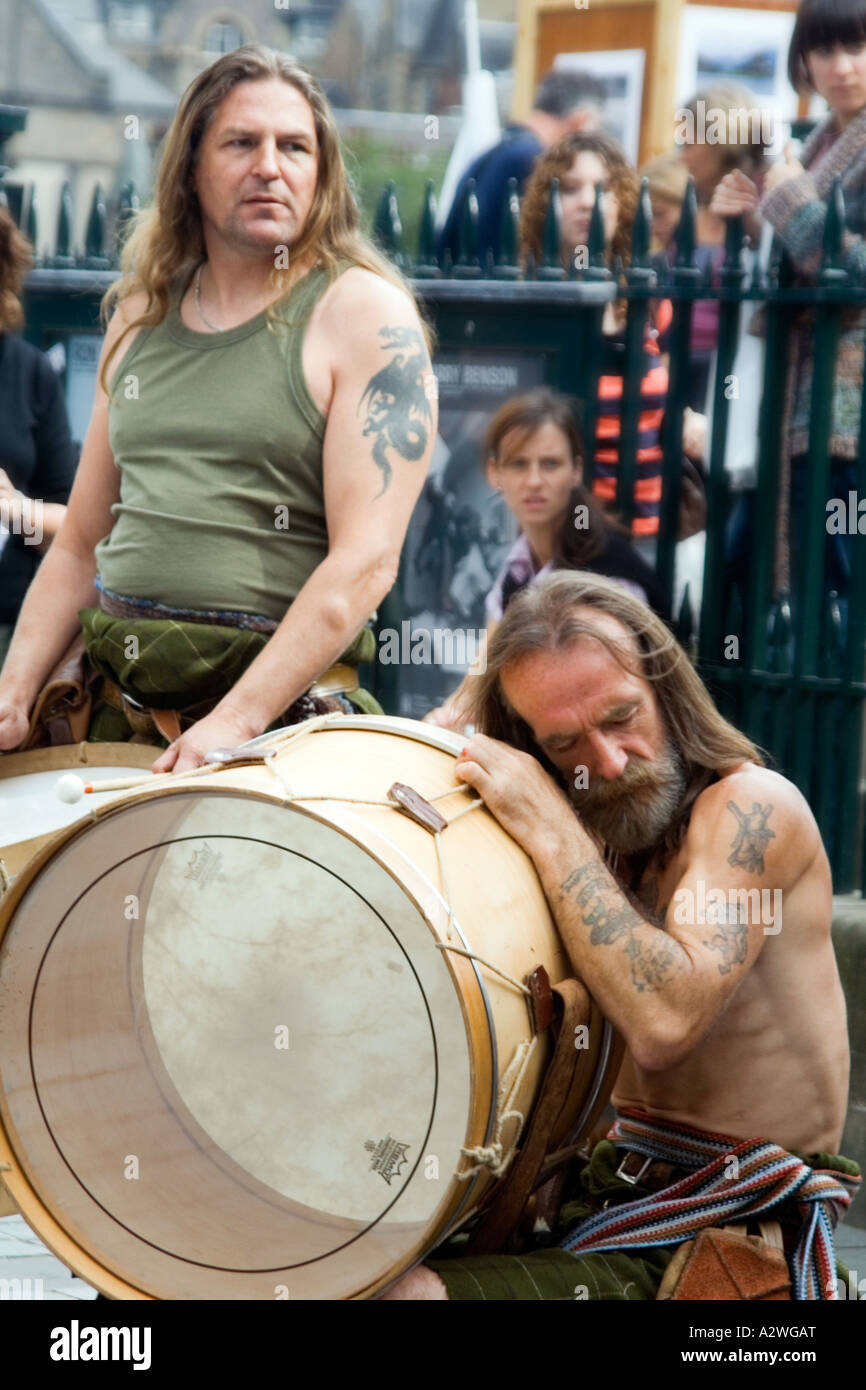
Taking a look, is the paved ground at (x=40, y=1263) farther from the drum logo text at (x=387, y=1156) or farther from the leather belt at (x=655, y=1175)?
the leather belt at (x=655, y=1175)

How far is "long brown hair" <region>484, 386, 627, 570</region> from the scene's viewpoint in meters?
4.85

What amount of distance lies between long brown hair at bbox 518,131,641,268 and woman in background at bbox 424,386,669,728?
43cm

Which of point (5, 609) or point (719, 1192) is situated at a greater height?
point (5, 609)

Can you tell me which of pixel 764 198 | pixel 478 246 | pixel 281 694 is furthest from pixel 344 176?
pixel 478 246

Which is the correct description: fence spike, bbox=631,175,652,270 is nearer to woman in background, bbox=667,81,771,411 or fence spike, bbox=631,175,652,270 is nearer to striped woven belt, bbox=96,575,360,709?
woman in background, bbox=667,81,771,411

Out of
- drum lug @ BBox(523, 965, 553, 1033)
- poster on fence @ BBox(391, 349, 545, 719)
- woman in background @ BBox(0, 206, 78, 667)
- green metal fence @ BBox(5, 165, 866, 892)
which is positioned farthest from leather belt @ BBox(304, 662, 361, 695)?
poster on fence @ BBox(391, 349, 545, 719)

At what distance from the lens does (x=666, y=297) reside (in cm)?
487

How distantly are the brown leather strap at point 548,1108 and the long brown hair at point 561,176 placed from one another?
9.46 feet

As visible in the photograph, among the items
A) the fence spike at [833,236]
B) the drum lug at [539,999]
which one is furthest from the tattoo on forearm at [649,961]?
the fence spike at [833,236]

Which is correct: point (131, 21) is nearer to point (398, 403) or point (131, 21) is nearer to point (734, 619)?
point (734, 619)

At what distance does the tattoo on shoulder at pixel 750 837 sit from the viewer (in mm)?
2861

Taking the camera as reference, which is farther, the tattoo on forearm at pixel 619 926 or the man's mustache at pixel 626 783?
the man's mustache at pixel 626 783

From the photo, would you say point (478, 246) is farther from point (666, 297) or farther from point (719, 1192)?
point (719, 1192)
